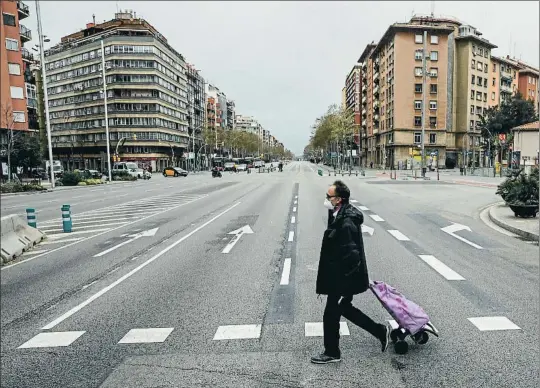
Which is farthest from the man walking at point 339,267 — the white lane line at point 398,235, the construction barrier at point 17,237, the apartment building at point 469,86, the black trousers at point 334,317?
the apartment building at point 469,86

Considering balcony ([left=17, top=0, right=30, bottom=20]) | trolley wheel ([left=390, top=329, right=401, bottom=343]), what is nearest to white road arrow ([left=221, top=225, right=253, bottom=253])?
trolley wheel ([left=390, top=329, right=401, bottom=343])

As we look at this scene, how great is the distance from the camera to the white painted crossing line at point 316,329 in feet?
16.3

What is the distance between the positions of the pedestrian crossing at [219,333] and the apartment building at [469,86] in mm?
78595

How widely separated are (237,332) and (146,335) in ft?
3.70

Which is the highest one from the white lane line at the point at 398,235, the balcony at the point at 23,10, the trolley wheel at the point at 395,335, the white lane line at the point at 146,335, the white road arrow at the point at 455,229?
the balcony at the point at 23,10

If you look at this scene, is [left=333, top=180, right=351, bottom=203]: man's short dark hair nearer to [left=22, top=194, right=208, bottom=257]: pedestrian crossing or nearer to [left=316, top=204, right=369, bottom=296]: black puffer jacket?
[left=316, top=204, right=369, bottom=296]: black puffer jacket

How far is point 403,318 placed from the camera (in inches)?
175

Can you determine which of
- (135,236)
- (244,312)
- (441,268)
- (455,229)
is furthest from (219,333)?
(455,229)

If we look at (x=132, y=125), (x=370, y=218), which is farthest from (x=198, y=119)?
(x=370, y=218)

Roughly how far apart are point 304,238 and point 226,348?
6.95 metres

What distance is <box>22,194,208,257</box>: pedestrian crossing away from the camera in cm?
1171

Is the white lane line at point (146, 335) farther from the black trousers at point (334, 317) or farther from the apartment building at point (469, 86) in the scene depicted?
the apartment building at point (469, 86)

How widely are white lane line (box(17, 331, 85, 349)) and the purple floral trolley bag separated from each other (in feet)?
12.1

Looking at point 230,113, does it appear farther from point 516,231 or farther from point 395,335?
point 395,335
